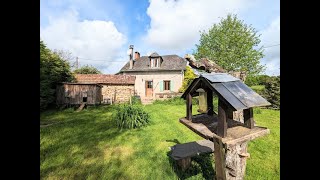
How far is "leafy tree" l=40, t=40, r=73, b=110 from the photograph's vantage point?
13.4 metres

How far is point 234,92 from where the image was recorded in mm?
2273

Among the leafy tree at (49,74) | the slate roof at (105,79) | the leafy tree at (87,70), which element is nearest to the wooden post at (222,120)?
the leafy tree at (49,74)

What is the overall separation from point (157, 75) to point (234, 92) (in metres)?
19.9

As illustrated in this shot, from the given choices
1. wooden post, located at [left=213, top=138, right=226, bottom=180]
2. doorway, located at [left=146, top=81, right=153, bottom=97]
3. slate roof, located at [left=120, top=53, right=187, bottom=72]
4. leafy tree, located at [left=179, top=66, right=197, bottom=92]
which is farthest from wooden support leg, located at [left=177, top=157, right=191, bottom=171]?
doorway, located at [left=146, top=81, right=153, bottom=97]

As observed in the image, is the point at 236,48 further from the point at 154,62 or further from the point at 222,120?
the point at 222,120

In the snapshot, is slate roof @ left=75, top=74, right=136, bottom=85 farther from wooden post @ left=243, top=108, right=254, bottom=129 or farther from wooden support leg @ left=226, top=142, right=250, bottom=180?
wooden post @ left=243, top=108, right=254, bottom=129

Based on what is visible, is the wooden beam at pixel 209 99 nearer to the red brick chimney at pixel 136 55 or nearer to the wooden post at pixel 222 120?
the wooden post at pixel 222 120

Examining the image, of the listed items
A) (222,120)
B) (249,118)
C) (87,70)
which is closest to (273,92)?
(249,118)

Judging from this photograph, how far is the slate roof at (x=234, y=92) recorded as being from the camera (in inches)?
83.6

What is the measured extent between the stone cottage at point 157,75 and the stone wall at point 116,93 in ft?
7.66

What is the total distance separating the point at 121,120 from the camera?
885 centimetres
